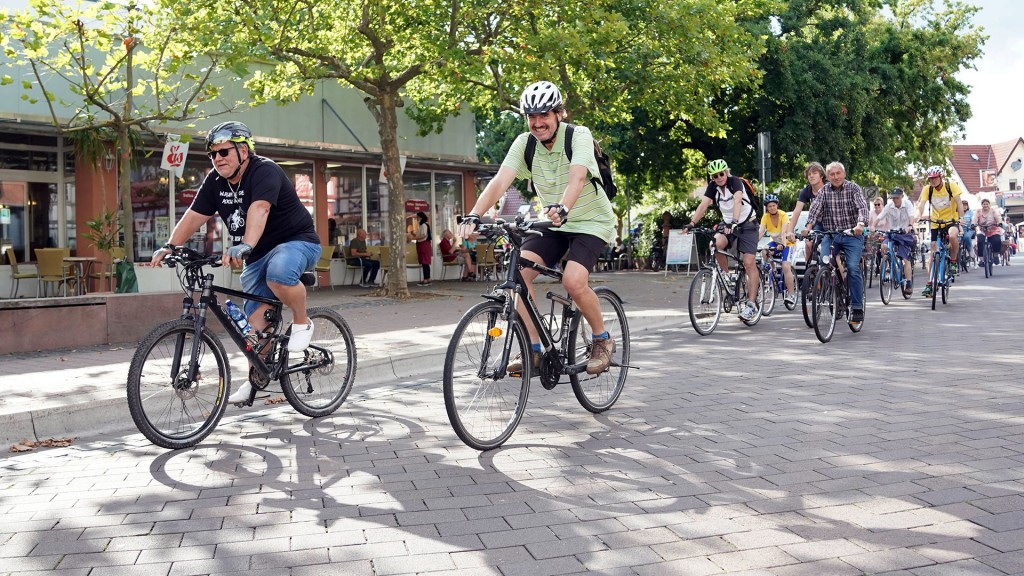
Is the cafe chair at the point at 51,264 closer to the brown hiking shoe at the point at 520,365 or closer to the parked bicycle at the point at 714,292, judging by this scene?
the parked bicycle at the point at 714,292

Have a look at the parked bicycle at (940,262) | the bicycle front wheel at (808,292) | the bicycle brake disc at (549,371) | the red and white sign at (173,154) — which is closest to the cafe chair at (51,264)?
the red and white sign at (173,154)

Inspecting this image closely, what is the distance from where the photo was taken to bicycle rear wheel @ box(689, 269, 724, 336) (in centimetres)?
1105

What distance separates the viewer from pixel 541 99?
5.69 metres

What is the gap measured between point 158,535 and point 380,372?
4.72 meters

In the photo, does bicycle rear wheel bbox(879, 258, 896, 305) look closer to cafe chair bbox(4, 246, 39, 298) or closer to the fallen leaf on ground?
the fallen leaf on ground

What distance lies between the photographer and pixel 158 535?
12.9ft

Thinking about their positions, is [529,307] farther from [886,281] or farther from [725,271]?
[886,281]

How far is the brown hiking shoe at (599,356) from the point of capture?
6102mm

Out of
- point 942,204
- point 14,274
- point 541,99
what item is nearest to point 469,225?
point 541,99

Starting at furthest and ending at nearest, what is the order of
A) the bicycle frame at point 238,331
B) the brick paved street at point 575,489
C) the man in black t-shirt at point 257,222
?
1. the man in black t-shirt at point 257,222
2. the bicycle frame at point 238,331
3. the brick paved street at point 575,489

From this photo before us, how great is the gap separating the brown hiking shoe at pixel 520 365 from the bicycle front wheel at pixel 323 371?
157 cm

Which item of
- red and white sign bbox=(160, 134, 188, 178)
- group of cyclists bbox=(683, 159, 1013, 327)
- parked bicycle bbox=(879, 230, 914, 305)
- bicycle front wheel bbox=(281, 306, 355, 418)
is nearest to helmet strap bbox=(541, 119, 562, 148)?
bicycle front wheel bbox=(281, 306, 355, 418)

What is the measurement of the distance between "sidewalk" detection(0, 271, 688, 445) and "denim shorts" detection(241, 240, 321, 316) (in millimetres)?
636

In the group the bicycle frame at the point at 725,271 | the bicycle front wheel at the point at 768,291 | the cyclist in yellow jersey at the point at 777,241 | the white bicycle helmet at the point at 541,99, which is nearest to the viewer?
the white bicycle helmet at the point at 541,99
